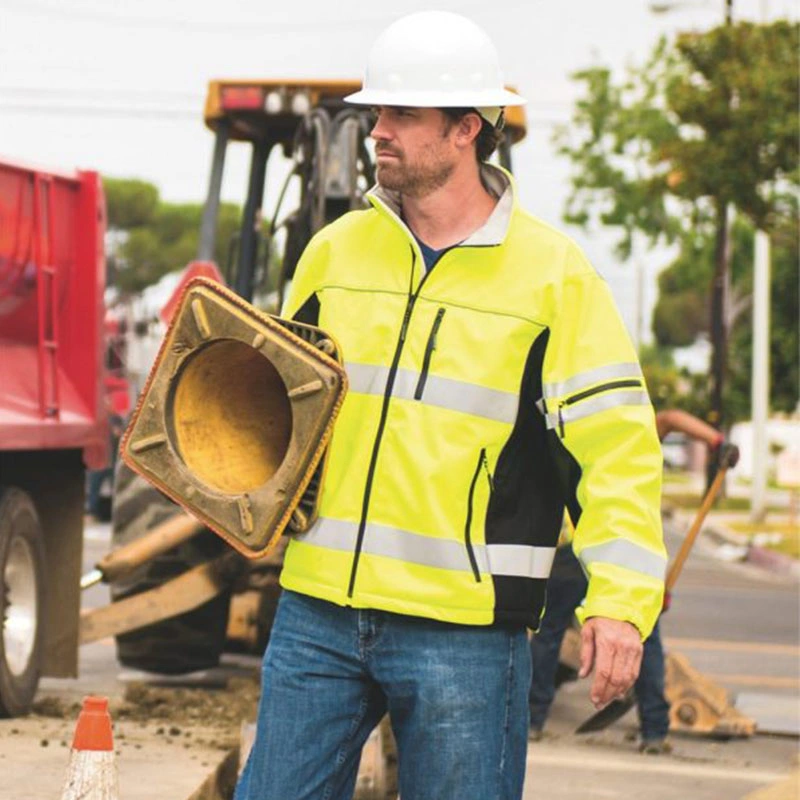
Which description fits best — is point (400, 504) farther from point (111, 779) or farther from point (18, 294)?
point (18, 294)

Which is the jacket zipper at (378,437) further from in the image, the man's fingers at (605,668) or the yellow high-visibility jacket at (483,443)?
the man's fingers at (605,668)

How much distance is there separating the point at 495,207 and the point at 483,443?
50cm

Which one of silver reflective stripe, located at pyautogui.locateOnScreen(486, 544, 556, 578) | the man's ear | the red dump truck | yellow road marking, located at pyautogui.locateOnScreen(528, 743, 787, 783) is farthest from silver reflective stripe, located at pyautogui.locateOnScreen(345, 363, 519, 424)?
yellow road marking, located at pyautogui.locateOnScreen(528, 743, 787, 783)

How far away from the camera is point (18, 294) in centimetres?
952

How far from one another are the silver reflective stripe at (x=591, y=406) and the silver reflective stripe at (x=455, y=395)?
0.08 metres

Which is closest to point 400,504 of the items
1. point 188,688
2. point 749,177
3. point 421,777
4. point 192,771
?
point 421,777

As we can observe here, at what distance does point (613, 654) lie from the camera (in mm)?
4238

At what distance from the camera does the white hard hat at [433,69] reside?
14.8ft

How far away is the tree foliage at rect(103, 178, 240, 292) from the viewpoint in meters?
104

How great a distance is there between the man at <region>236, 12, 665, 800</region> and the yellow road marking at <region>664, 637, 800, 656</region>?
1017 cm

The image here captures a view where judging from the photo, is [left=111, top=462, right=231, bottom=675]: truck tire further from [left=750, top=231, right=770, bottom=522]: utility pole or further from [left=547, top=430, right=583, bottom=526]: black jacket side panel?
[left=750, top=231, right=770, bottom=522]: utility pole

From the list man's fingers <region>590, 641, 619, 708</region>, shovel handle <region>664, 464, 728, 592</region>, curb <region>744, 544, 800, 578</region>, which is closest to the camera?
man's fingers <region>590, 641, 619, 708</region>

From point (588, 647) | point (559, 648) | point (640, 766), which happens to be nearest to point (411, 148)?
point (588, 647)

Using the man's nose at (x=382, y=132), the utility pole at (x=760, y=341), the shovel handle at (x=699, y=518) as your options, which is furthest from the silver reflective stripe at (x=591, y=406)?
the utility pole at (x=760, y=341)
